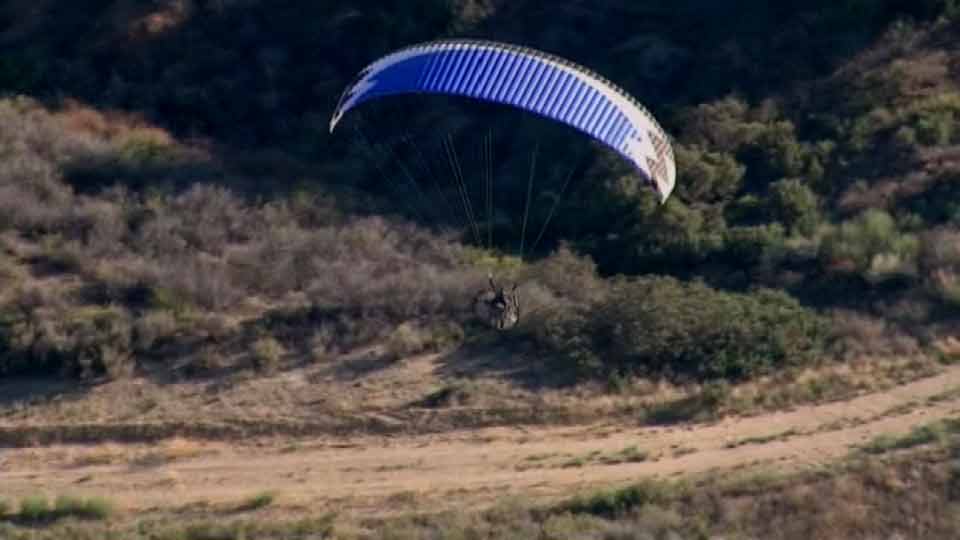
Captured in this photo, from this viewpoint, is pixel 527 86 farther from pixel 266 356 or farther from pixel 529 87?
pixel 266 356

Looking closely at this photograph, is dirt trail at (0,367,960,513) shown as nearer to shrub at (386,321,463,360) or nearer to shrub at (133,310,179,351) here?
shrub at (386,321,463,360)

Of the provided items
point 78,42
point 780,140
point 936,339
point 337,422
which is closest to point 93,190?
point 78,42

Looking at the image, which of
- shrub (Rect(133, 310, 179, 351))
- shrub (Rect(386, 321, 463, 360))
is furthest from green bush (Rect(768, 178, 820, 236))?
shrub (Rect(133, 310, 179, 351))

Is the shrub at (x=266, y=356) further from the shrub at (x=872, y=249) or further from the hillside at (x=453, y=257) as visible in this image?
the shrub at (x=872, y=249)

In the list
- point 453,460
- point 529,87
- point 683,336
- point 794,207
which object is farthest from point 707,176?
point 453,460

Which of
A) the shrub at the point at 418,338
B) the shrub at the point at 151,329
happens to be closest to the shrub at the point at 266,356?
the shrub at the point at 151,329

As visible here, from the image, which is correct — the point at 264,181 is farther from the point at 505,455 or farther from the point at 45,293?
the point at 505,455
